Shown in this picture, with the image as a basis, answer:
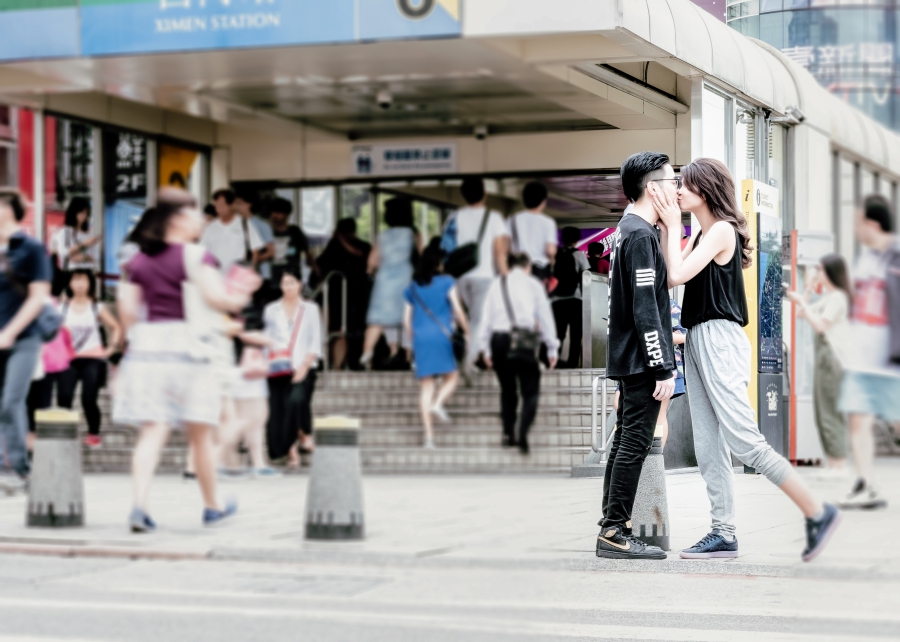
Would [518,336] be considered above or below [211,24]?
below

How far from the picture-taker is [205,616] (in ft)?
8.91

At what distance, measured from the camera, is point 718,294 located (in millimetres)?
563

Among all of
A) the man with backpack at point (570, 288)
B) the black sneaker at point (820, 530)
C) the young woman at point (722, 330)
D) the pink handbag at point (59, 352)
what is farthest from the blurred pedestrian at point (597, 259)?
the pink handbag at point (59, 352)

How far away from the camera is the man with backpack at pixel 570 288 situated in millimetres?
718

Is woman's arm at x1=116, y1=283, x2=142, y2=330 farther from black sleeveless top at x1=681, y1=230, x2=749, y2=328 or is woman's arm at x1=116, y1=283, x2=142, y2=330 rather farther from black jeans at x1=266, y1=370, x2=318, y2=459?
black sleeveless top at x1=681, y1=230, x2=749, y2=328

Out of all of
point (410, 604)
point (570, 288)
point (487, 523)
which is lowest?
point (410, 604)

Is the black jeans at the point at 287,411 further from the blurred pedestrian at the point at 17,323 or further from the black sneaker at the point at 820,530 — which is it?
the black sneaker at the point at 820,530

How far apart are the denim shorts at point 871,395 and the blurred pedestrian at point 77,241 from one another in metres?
0.44

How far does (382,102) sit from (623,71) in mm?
370

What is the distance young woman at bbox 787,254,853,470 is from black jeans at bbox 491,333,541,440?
31 centimetres

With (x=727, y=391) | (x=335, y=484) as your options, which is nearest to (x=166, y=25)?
(x=727, y=391)

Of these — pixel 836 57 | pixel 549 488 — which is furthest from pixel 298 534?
pixel 836 57

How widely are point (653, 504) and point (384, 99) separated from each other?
436mm

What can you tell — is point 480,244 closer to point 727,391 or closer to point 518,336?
point 518,336
